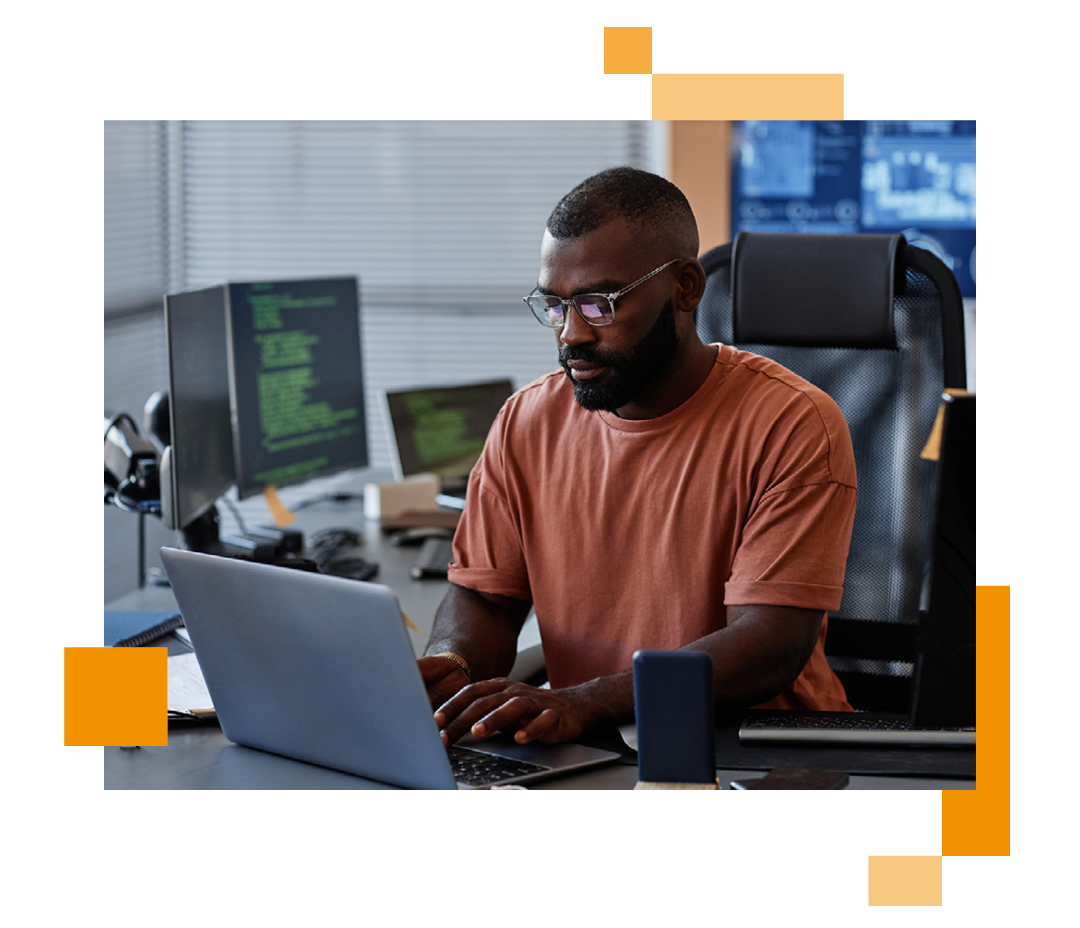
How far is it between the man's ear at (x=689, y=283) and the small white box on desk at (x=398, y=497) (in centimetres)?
111

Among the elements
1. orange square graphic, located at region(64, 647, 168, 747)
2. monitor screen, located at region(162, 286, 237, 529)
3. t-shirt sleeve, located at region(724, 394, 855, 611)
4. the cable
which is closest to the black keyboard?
t-shirt sleeve, located at region(724, 394, 855, 611)

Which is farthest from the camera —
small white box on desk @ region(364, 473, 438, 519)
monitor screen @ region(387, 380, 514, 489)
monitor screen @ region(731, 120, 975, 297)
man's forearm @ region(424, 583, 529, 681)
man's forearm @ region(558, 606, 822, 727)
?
monitor screen @ region(731, 120, 975, 297)

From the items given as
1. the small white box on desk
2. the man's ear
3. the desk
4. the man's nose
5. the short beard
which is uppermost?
the man's ear

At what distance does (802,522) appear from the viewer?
50.4 inches

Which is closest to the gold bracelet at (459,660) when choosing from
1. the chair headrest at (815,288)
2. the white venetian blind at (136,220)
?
the chair headrest at (815,288)

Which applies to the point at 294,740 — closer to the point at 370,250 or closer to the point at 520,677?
the point at 520,677

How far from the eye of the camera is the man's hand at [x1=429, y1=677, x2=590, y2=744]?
3.52 feet

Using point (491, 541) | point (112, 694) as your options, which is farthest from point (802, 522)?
point (112, 694)
